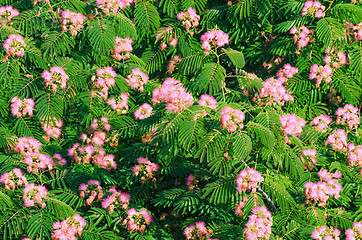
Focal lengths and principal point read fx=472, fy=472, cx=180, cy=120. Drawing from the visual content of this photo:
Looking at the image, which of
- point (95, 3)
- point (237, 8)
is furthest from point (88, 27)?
point (237, 8)

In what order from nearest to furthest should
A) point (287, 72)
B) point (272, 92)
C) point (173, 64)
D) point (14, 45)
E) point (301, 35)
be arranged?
point (272, 92), point (14, 45), point (301, 35), point (287, 72), point (173, 64)

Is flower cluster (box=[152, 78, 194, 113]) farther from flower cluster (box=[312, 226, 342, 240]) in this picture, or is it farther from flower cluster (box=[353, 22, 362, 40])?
flower cluster (box=[353, 22, 362, 40])

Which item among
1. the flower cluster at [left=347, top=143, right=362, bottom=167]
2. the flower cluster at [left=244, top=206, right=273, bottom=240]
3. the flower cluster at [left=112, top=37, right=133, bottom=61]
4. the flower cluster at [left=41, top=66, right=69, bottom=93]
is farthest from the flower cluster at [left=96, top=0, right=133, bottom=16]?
the flower cluster at [left=347, top=143, right=362, bottom=167]

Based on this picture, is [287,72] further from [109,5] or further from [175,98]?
[175,98]

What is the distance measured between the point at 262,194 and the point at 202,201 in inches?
26.6

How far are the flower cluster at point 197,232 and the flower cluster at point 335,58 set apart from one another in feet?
8.18

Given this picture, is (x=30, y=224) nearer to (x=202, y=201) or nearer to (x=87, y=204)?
(x=87, y=204)

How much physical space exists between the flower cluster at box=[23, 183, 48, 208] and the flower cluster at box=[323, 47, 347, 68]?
138 inches

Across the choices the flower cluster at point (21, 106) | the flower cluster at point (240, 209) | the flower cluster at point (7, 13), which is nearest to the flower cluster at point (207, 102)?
the flower cluster at point (240, 209)

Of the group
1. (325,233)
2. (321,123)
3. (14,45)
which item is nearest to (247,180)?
(325,233)

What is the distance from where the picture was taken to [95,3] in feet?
17.2

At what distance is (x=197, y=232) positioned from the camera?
4578 mm

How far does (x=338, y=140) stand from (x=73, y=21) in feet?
10.2

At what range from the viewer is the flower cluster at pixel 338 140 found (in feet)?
16.5
